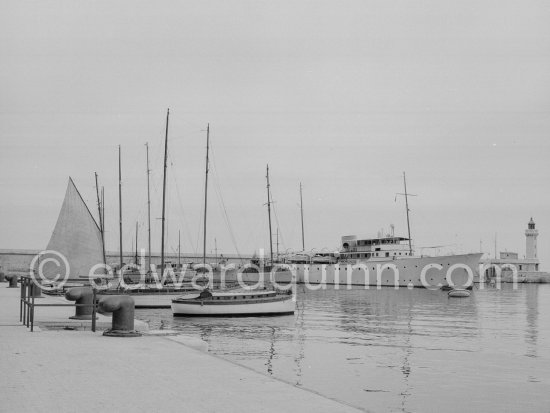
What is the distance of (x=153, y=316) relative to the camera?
40031 millimetres

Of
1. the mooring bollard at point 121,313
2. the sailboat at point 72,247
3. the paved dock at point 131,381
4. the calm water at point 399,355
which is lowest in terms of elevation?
the calm water at point 399,355

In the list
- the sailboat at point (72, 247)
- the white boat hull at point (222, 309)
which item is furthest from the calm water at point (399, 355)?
the sailboat at point (72, 247)

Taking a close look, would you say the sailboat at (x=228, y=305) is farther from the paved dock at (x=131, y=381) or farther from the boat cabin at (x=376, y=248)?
the boat cabin at (x=376, y=248)

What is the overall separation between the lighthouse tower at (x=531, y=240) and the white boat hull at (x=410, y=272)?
59.6 metres

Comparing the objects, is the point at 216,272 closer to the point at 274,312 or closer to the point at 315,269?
the point at 315,269

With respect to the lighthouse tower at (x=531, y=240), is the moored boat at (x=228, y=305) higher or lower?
lower

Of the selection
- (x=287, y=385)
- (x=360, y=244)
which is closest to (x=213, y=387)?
(x=287, y=385)

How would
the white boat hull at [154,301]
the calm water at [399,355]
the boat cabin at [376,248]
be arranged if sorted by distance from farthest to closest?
the boat cabin at [376,248] < the white boat hull at [154,301] < the calm water at [399,355]

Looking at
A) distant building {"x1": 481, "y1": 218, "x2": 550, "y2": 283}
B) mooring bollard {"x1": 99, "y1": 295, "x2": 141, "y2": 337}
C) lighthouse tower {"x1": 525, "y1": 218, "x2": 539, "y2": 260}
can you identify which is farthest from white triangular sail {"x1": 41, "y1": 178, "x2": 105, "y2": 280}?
lighthouse tower {"x1": 525, "y1": 218, "x2": 539, "y2": 260}

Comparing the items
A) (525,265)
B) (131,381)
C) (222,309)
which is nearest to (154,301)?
(222,309)

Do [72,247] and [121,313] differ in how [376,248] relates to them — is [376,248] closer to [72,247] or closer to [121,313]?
[72,247]

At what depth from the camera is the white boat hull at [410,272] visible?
9306 cm

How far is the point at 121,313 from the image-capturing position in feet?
53.8

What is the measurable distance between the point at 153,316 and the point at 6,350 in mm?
26993
